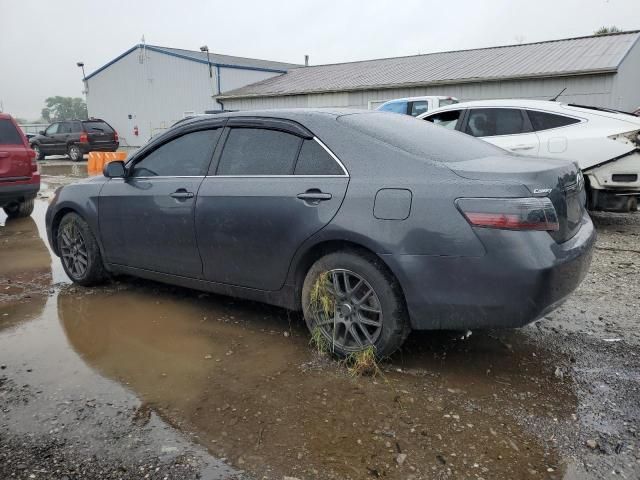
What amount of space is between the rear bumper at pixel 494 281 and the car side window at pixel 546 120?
14.0 feet

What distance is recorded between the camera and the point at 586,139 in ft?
21.5

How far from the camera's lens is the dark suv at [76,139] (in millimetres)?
23656

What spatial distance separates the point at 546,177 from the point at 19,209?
9203mm

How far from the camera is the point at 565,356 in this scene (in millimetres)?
3434

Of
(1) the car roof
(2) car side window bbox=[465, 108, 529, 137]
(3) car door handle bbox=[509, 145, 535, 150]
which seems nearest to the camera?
(1) the car roof

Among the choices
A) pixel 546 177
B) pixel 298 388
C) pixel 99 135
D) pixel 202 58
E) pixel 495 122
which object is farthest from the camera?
pixel 202 58

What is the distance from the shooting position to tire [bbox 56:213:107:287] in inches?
192

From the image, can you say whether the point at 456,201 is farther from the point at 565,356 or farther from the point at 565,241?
the point at 565,356

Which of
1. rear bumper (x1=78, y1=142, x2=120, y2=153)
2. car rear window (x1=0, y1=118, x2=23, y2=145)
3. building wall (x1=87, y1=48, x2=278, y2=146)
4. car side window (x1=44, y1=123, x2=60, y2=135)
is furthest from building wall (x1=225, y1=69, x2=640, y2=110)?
car rear window (x1=0, y1=118, x2=23, y2=145)

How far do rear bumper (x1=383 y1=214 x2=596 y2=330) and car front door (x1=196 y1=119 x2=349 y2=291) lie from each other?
647 mm

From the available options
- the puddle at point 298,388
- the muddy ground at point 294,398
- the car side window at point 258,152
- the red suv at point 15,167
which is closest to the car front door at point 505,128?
the muddy ground at point 294,398

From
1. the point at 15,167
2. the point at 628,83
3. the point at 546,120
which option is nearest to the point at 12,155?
the point at 15,167

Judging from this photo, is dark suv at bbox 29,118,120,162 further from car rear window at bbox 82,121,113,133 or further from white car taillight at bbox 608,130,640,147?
white car taillight at bbox 608,130,640,147

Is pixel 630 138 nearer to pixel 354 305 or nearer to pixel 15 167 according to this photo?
Answer: pixel 354 305
